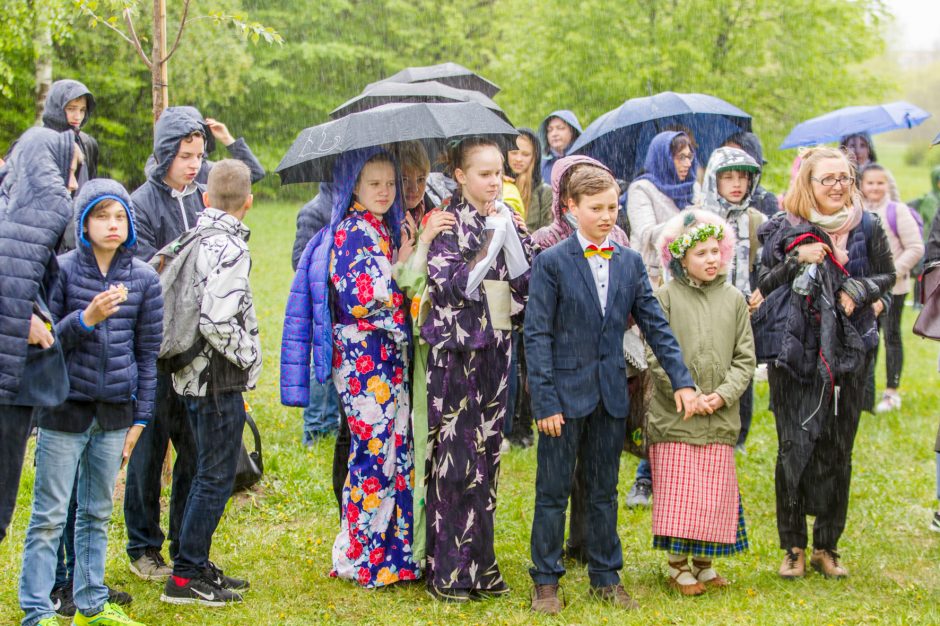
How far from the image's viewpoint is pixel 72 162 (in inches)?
175

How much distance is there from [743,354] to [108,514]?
325cm

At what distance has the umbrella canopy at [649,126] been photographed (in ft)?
23.8

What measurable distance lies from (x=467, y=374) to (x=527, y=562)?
4.42 feet

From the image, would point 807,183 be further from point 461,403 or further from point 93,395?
point 93,395

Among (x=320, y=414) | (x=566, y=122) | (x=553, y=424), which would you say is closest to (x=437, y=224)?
(x=553, y=424)

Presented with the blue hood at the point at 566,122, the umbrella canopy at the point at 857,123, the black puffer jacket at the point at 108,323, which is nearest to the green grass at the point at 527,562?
the black puffer jacket at the point at 108,323

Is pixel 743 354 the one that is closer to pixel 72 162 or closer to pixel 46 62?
pixel 72 162

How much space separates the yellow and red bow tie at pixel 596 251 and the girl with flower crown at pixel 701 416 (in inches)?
18.9

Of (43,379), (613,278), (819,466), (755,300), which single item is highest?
(613,278)

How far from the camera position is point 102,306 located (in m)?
4.11

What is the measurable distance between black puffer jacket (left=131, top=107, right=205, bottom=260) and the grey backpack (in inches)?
24.1

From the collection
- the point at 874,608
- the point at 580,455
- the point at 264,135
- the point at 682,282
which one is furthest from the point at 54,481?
the point at 264,135

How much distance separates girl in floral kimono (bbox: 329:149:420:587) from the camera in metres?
5.00

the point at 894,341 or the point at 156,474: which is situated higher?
the point at 894,341
